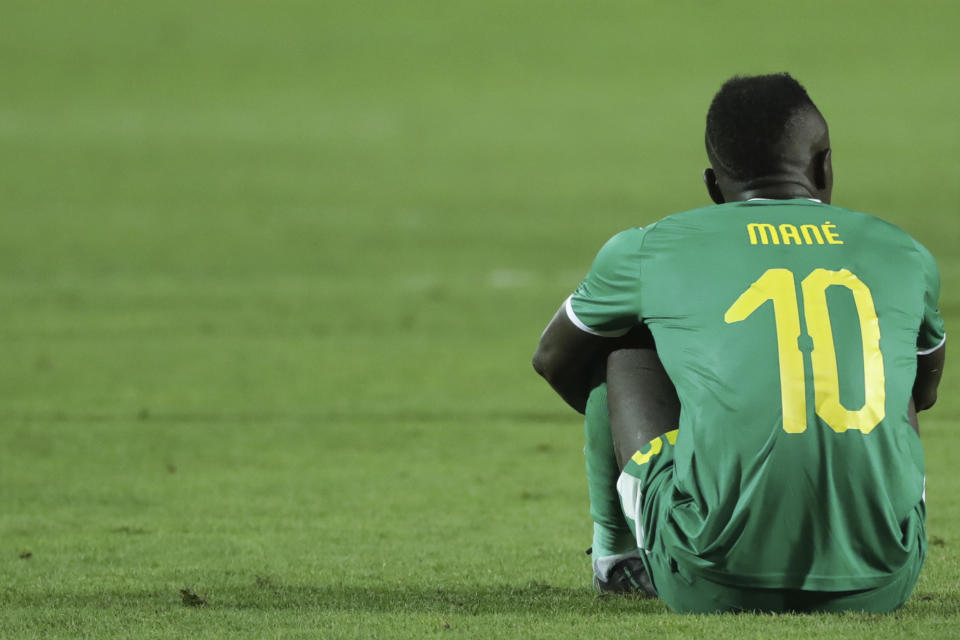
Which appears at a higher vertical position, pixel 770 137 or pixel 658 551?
pixel 770 137

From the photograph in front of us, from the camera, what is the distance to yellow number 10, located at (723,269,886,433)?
3834 millimetres

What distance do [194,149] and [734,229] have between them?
2958 cm

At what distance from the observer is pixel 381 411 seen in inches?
424

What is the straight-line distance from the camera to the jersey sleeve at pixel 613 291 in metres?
4.11

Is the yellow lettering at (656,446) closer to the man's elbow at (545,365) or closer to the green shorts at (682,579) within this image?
the green shorts at (682,579)

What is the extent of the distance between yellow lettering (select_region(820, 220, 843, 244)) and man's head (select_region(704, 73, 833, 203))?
164 millimetres

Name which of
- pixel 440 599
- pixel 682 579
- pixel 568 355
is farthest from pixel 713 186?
pixel 440 599

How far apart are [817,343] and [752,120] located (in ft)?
1.90

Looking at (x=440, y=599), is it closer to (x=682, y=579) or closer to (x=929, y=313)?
(x=682, y=579)

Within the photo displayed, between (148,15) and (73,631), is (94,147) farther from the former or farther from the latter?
(73,631)

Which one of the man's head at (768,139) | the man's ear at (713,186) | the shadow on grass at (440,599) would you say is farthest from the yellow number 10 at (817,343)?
the shadow on grass at (440,599)

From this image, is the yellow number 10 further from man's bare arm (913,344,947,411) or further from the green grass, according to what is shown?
the green grass

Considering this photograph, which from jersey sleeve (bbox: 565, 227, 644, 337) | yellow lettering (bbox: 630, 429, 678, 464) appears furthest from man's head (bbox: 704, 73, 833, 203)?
yellow lettering (bbox: 630, 429, 678, 464)

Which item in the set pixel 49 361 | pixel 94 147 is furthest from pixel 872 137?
pixel 49 361
